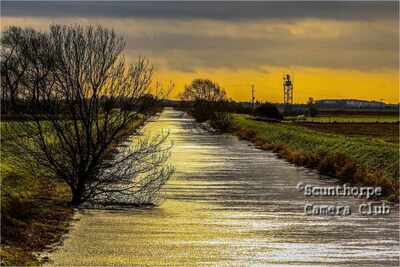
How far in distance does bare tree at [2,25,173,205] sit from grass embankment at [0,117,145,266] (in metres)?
0.65

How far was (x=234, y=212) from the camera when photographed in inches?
695

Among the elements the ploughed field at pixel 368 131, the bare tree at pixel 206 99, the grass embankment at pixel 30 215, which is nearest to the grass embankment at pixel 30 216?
the grass embankment at pixel 30 215

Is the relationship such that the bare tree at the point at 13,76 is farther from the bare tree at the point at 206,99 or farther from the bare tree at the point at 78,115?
the bare tree at the point at 206,99

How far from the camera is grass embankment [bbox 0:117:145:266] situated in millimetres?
12203

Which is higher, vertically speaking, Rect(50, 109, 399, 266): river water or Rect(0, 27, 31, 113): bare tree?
Rect(0, 27, 31, 113): bare tree

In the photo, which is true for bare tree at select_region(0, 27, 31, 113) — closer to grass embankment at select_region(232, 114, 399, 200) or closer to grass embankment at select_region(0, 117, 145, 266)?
grass embankment at select_region(0, 117, 145, 266)

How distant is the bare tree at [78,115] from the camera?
1764cm

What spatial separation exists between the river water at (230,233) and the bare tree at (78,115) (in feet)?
5.02

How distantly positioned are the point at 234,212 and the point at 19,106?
5351mm

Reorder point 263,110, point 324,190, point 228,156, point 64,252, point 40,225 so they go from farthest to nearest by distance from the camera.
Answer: point 263,110
point 228,156
point 324,190
point 40,225
point 64,252

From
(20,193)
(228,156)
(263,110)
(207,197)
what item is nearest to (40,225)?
(20,193)

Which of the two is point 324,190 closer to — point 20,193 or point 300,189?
point 300,189

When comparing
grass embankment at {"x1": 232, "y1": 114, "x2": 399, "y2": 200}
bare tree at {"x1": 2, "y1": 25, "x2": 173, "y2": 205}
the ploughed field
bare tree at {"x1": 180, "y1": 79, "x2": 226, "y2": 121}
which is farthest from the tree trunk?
bare tree at {"x1": 180, "y1": 79, "x2": 226, "y2": 121}

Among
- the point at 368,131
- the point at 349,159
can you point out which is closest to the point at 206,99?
the point at 368,131
